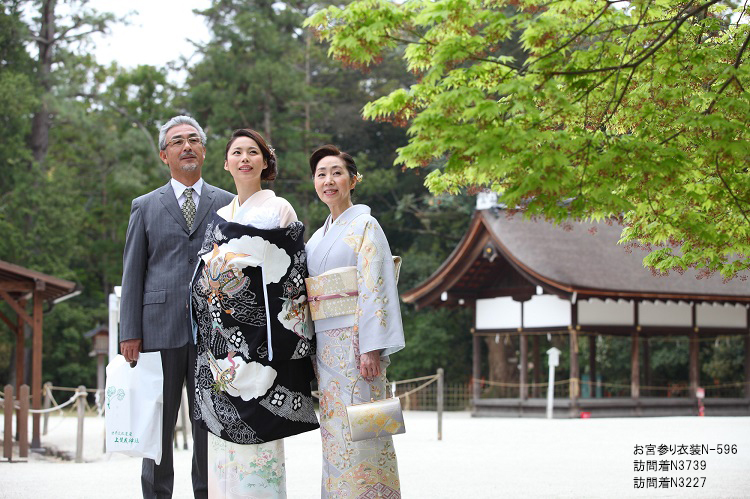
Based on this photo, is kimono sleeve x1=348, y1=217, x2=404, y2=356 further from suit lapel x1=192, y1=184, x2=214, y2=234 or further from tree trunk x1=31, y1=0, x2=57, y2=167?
tree trunk x1=31, y1=0, x2=57, y2=167

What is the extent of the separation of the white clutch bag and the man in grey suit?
0.72 meters

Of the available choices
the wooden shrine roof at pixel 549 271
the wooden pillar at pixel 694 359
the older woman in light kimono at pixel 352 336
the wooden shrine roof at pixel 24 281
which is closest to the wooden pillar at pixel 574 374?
the wooden shrine roof at pixel 549 271

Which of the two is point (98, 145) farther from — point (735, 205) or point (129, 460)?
point (735, 205)

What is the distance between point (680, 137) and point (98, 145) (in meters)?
21.7

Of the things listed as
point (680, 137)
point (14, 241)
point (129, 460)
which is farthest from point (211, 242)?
point (14, 241)

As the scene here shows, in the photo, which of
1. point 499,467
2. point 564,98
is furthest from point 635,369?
point 564,98

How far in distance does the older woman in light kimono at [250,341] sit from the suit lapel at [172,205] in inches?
12.6

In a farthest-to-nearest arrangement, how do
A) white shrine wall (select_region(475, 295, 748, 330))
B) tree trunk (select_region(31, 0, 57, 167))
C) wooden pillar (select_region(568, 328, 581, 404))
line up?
tree trunk (select_region(31, 0, 57, 167)), white shrine wall (select_region(475, 295, 748, 330)), wooden pillar (select_region(568, 328, 581, 404))

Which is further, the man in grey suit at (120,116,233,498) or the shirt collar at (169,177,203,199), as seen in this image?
the shirt collar at (169,177,203,199)

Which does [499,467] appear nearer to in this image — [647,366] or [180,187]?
[180,187]

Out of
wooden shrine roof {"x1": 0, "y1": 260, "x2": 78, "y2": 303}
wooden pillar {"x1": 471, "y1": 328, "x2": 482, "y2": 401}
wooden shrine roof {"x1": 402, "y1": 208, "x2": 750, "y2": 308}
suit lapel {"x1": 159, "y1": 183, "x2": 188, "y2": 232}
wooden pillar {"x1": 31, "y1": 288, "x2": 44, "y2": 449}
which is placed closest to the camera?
suit lapel {"x1": 159, "y1": 183, "x2": 188, "y2": 232}

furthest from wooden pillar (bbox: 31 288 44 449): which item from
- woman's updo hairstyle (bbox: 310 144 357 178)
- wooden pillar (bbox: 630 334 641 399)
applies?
wooden pillar (bbox: 630 334 641 399)

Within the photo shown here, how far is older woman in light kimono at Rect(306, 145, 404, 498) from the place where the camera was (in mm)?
3625

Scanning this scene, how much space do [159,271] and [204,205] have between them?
0.37 meters
